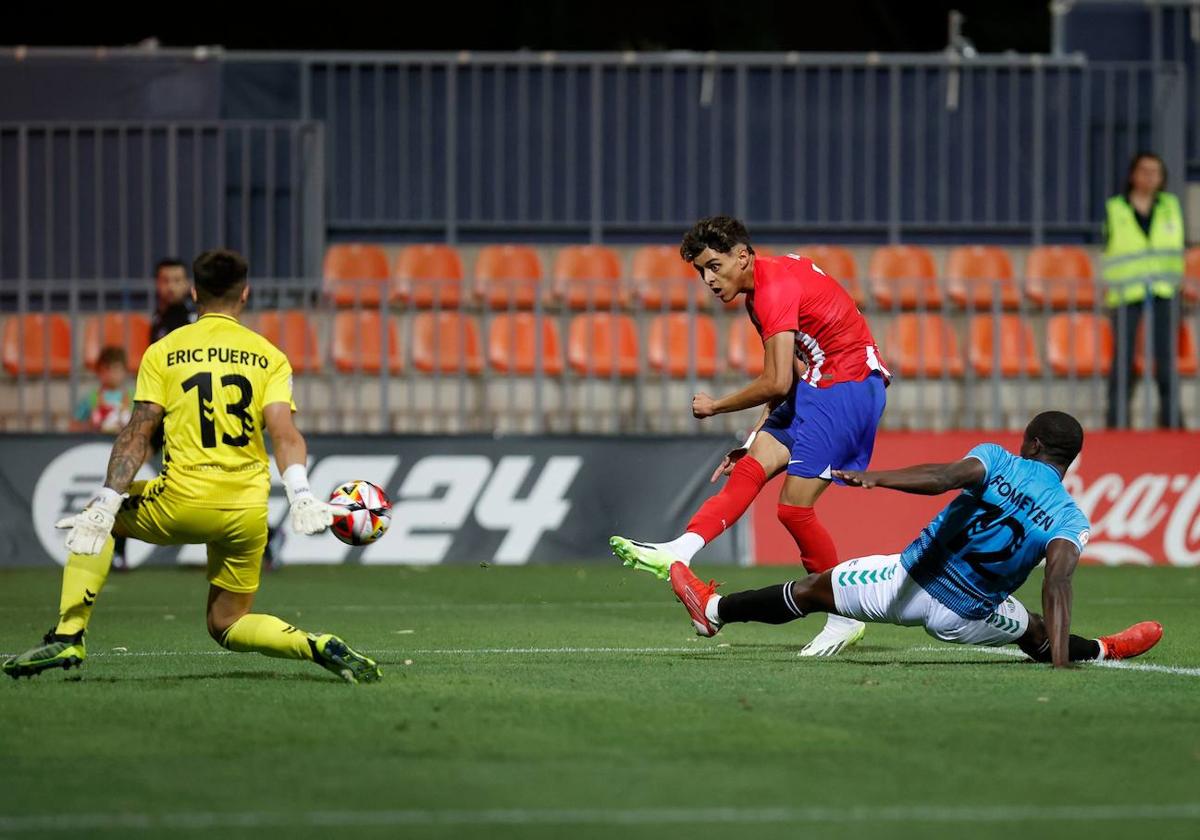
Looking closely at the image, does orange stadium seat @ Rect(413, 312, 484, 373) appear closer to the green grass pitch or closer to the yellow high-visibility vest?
the yellow high-visibility vest

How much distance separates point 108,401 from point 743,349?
5251mm

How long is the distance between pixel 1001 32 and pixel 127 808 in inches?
894

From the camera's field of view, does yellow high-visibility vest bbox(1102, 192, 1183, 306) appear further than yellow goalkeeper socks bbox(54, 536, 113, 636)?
Yes

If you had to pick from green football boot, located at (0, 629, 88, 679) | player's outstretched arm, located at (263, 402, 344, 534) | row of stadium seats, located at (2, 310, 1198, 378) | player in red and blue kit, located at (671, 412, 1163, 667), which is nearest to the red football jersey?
player in red and blue kit, located at (671, 412, 1163, 667)

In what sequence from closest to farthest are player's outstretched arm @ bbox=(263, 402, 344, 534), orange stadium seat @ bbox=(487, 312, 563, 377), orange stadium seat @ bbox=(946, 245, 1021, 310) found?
player's outstretched arm @ bbox=(263, 402, 344, 534) < orange stadium seat @ bbox=(487, 312, 563, 377) < orange stadium seat @ bbox=(946, 245, 1021, 310)

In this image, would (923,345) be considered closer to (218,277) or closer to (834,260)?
(834,260)

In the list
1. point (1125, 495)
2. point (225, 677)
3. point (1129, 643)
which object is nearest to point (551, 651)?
point (225, 677)

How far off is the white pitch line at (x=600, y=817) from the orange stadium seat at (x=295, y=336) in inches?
417

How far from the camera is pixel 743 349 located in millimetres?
16375

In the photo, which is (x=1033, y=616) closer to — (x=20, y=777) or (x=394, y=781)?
(x=394, y=781)

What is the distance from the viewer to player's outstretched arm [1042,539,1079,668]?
295 inches

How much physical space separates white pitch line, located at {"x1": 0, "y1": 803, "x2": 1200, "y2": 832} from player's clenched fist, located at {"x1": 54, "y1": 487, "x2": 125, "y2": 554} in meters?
2.26

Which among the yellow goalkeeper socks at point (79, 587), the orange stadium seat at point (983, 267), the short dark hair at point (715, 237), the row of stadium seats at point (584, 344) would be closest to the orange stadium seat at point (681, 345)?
the row of stadium seats at point (584, 344)

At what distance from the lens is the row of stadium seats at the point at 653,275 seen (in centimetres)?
1608
